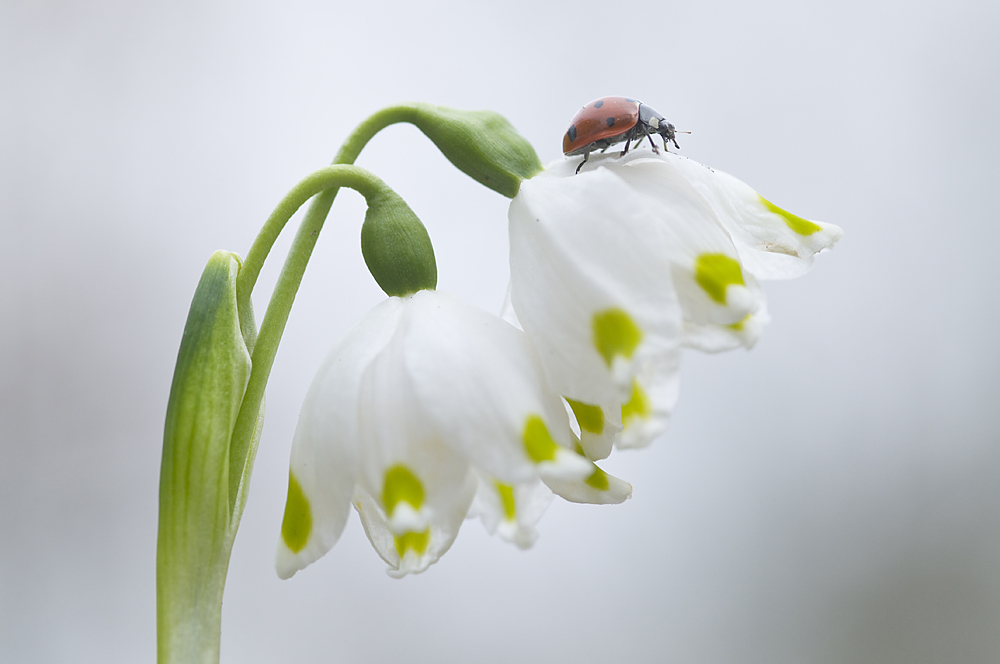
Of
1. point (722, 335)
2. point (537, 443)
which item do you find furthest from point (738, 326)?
→ point (537, 443)

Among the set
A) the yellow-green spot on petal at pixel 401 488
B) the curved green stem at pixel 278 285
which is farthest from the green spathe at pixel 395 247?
the yellow-green spot on petal at pixel 401 488

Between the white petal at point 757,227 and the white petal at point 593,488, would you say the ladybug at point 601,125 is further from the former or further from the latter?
the white petal at point 593,488

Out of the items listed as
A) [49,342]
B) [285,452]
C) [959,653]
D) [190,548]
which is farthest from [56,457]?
[959,653]

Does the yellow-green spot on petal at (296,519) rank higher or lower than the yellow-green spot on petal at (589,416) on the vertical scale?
lower

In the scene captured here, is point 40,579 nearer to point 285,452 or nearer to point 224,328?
point 285,452

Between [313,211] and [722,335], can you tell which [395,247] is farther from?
[722,335]

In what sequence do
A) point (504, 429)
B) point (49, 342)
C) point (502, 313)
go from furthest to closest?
point (49, 342), point (502, 313), point (504, 429)

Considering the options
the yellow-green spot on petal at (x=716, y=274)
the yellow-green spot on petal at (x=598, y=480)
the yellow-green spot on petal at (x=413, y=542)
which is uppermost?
the yellow-green spot on petal at (x=716, y=274)
